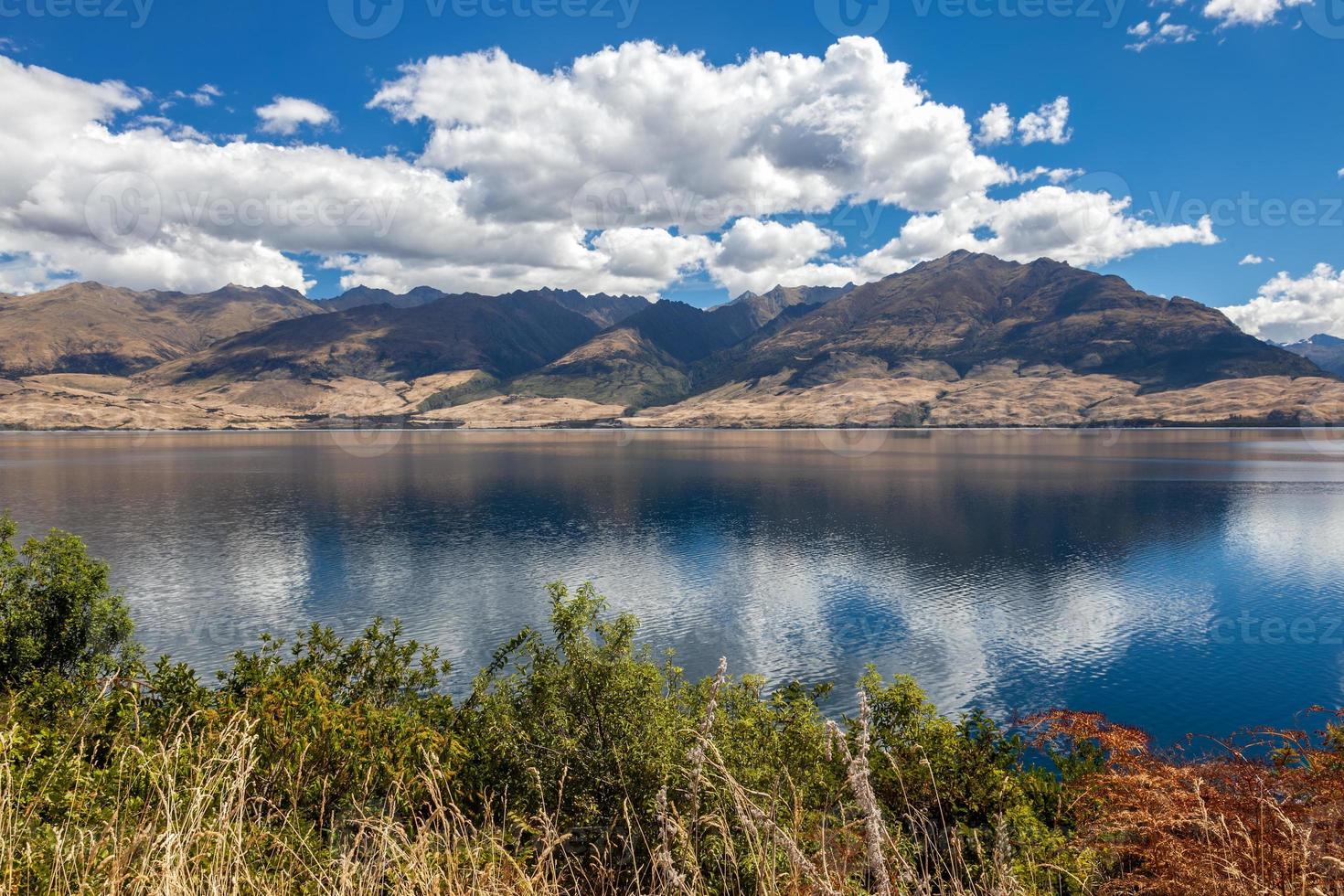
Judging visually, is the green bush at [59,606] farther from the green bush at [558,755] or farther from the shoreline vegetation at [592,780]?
the green bush at [558,755]

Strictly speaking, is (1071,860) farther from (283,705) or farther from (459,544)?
(459,544)

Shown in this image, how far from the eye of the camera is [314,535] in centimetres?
11756

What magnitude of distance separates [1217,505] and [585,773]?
166772mm

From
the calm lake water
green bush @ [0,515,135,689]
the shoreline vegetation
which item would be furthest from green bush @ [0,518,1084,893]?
the calm lake water

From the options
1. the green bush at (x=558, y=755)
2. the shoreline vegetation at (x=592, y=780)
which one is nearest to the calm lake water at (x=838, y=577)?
the green bush at (x=558, y=755)

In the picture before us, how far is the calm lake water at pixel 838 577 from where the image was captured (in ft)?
200

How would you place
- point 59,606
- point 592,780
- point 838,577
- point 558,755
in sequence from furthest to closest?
point 838,577 < point 59,606 < point 592,780 < point 558,755

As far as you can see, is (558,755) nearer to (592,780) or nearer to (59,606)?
(592,780)

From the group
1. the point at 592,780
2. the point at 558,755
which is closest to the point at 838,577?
the point at 592,780

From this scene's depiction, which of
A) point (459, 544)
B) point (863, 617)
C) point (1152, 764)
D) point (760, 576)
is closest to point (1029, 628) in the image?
point (863, 617)

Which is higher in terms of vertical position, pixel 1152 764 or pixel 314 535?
pixel 1152 764

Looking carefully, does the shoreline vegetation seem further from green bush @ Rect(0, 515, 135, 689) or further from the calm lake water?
the calm lake water

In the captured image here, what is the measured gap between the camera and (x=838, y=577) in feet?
304

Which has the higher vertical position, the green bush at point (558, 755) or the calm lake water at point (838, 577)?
the green bush at point (558, 755)
